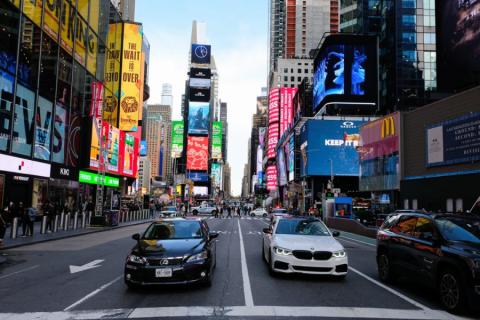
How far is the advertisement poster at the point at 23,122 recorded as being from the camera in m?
29.5

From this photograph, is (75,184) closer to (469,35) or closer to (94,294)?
(94,294)

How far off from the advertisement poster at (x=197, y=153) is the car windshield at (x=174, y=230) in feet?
534

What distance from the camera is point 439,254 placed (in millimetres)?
7527

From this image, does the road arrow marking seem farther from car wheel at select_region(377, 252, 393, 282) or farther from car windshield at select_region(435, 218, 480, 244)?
car windshield at select_region(435, 218, 480, 244)

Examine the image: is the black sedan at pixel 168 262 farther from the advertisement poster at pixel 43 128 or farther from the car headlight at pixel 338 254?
the advertisement poster at pixel 43 128

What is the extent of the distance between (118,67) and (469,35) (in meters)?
39.9

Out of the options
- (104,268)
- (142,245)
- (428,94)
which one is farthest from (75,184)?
(428,94)

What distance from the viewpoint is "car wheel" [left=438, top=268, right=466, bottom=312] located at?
22.6 feet

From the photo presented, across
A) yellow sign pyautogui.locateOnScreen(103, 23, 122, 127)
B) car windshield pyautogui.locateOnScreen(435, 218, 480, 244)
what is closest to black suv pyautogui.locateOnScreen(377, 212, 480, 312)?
car windshield pyautogui.locateOnScreen(435, 218, 480, 244)

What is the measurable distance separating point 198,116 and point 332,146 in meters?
102

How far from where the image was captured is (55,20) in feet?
114

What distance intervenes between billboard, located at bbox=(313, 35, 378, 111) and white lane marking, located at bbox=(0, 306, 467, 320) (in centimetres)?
7469

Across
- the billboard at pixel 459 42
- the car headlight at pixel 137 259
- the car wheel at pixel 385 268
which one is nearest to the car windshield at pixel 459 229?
the car wheel at pixel 385 268

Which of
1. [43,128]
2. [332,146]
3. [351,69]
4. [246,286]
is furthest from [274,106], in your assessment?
[246,286]
